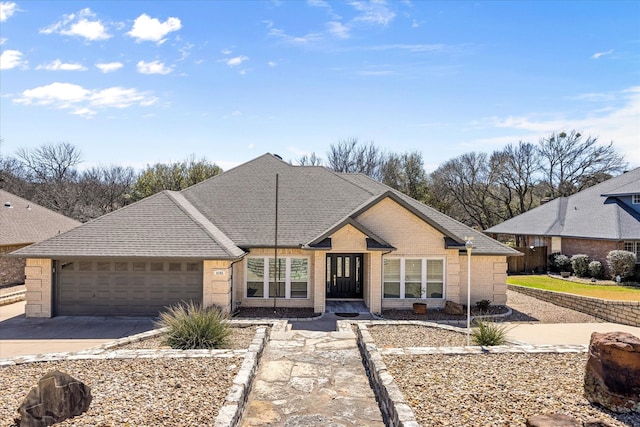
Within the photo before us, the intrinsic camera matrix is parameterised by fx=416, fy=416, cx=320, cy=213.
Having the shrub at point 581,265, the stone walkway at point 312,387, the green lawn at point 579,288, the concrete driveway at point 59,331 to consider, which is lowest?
the concrete driveway at point 59,331

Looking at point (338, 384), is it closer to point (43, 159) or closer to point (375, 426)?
point (375, 426)

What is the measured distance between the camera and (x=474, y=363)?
855cm

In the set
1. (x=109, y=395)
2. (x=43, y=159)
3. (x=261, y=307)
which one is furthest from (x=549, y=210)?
(x=43, y=159)

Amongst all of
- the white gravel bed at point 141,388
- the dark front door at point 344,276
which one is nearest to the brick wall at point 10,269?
the dark front door at point 344,276

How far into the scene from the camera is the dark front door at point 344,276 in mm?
18344

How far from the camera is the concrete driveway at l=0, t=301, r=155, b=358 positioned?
474 inches

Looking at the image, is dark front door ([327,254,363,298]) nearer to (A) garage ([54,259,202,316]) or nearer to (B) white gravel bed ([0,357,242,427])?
(A) garage ([54,259,202,316])

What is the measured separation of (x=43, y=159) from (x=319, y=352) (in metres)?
58.7

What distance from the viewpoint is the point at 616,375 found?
641cm

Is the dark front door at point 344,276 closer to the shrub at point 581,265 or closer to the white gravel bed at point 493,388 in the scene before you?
the white gravel bed at point 493,388

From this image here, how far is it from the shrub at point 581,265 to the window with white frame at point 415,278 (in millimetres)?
13206

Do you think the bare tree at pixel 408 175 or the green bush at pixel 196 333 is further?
the bare tree at pixel 408 175

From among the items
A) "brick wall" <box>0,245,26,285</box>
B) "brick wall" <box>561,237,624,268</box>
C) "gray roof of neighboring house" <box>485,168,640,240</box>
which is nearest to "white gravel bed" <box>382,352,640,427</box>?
"brick wall" <box>561,237,624,268</box>

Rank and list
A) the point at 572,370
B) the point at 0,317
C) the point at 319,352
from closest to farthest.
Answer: the point at 572,370 → the point at 319,352 → the point at 0,317
